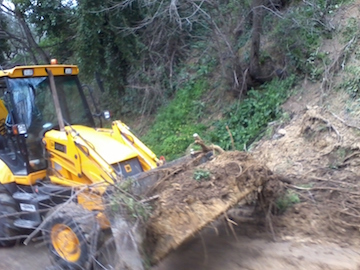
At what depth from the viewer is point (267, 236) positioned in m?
6.06

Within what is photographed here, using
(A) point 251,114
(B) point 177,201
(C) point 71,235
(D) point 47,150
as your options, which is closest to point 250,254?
(B) point 177,201

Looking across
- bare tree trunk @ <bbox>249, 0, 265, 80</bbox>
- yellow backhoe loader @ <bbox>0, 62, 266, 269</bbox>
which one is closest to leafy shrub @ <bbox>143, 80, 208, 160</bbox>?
bare tree trunk @ <bbox>249, 0, 265, 80</bbox>

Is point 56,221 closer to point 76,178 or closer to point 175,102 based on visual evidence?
point 76,178

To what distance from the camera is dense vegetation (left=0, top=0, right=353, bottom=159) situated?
35.4 feet

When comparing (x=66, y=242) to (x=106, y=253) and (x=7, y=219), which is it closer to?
(x=106, y=253)

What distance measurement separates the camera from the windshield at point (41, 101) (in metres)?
6.67

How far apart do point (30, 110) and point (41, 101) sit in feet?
0.74

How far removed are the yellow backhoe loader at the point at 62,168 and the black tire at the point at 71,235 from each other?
1 centimetres

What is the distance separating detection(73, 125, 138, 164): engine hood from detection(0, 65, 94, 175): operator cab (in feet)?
1.52

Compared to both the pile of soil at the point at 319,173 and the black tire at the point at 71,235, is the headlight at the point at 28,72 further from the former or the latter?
the pile of soil at the point at 319,173

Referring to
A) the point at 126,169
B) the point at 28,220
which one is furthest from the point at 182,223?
the point at 28,220

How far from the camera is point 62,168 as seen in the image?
665 centimetres

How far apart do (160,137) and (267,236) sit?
6591 millimetres

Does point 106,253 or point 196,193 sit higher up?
point 196,193
